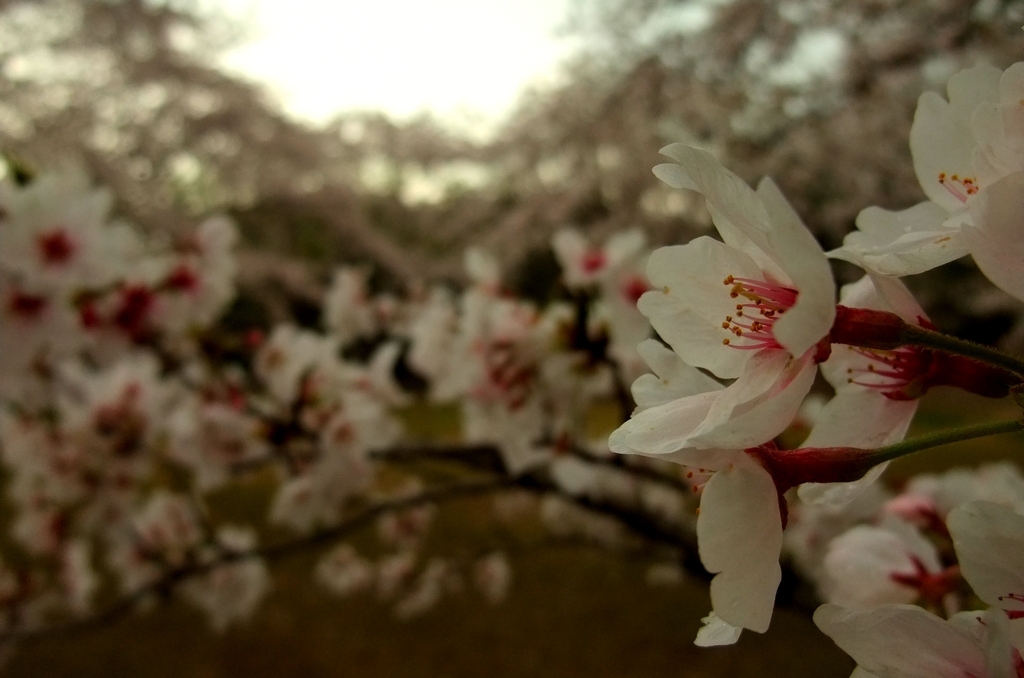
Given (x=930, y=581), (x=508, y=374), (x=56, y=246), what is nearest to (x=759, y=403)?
(x=930, y=581)

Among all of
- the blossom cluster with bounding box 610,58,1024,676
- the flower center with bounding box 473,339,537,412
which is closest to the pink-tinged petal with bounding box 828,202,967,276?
the blossom cluster with bounding box 610,58,1024,676

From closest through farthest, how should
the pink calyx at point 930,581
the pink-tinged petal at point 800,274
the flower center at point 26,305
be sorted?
the pink-tinged petal at point 800,274 < the pink calyx at point 930,581 < the flower center at point 26,305

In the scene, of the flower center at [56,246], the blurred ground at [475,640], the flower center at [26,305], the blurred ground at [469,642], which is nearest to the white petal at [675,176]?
the flower center at [56,246]

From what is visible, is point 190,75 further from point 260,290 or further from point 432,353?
point 432,353

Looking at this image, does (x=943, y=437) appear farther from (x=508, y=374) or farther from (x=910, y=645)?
(x=508, y=374)

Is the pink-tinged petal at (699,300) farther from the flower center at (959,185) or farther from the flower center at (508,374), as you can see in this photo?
the flower center at (508,374)
